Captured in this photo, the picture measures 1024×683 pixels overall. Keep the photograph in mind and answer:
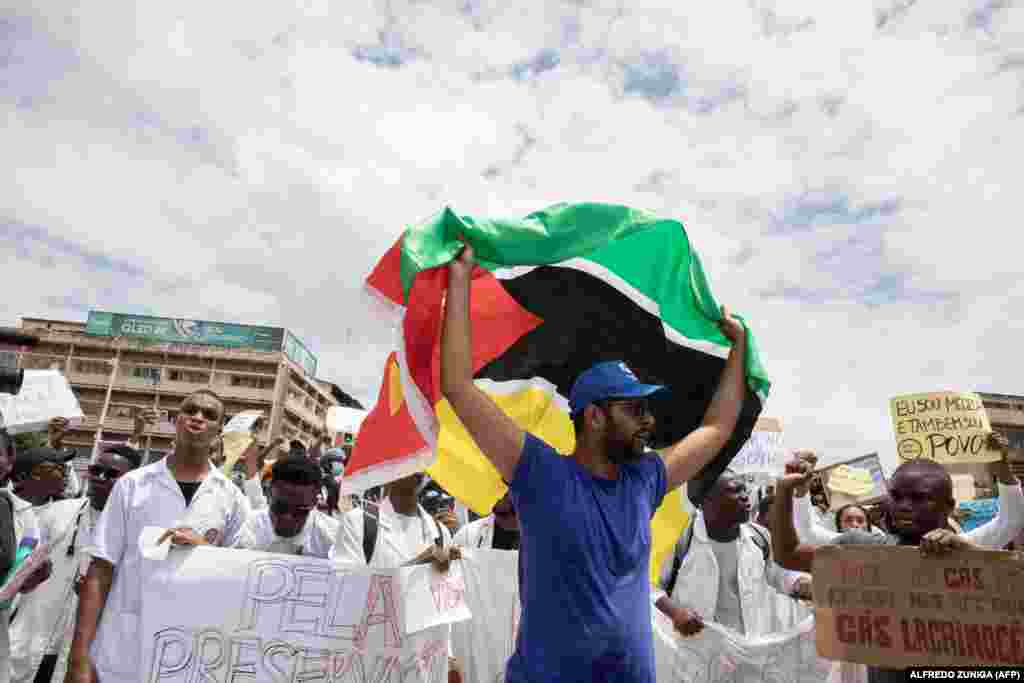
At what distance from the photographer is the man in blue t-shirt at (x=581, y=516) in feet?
6.74

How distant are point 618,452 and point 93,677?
2.47 metres

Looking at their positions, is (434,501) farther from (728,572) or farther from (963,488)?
(963,488)

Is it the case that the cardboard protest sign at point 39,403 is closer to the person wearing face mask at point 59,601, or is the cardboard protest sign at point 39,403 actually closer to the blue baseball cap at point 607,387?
the person wearing face mask at point 59,601

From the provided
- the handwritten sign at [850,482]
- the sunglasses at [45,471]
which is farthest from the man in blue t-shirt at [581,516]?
the handwritten sign at [850,482]

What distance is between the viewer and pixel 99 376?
6938 centimetres

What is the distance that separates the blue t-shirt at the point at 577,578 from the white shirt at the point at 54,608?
425cm

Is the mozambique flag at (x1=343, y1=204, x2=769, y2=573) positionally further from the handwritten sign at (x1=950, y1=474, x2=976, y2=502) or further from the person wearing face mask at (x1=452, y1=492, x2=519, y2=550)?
the handwritten sign at (x1=950, y1=474, x2=976, y2=502)

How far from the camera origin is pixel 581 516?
84.7 inches

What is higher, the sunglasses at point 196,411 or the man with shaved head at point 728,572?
the sunglasses at point 196,411

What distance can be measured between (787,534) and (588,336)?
4.96 feet

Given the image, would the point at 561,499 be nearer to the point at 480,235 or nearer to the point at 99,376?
the point at 480,235

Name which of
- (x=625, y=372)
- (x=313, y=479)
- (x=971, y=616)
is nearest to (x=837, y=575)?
(x=971, y=616)

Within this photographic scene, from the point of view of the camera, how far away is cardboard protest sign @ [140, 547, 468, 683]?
318 cm

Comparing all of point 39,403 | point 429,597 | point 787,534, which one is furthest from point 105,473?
point 787,534
